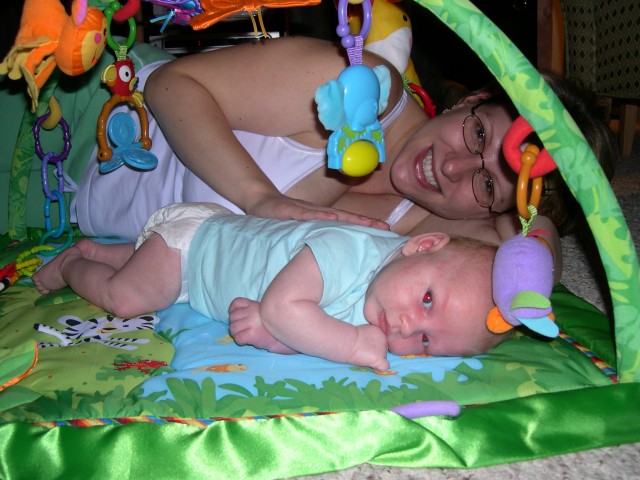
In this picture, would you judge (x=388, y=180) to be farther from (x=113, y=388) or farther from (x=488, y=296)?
(x=113, y=388)

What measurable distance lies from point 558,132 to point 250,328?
0.47 m

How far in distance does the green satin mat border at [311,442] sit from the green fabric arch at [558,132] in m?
0.16

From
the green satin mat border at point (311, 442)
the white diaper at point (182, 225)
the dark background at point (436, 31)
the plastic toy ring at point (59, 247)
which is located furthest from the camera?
the dark background at point (436, 31)

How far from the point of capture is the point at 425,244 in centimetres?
93

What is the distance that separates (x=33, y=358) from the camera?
2.83 feet

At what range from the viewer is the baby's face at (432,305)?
86cm

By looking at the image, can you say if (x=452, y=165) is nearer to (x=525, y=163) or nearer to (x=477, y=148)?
(x=477, y=148)

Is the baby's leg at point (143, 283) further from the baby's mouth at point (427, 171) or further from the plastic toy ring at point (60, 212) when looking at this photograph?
the baby's mouth at point (427, 171)

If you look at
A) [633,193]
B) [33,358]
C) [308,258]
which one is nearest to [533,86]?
[308,258]

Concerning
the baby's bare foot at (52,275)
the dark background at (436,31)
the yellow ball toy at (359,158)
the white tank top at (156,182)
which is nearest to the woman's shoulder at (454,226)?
the white tank top at (156,182)

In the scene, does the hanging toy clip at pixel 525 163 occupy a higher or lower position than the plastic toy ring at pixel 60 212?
higher

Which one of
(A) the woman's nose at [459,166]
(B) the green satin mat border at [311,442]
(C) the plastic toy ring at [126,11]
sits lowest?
(B) the green satin mat border at [311,442]

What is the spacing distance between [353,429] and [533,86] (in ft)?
1.48

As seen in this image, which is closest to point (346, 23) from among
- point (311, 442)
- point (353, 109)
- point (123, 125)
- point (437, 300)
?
point (353, 109)
